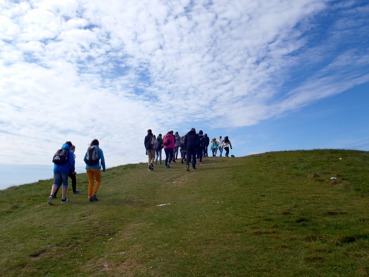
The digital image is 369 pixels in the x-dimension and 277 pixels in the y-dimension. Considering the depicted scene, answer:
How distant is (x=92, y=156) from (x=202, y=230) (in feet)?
25.1

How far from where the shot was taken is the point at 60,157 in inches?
667

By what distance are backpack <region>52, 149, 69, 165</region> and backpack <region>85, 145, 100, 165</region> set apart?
1.12 metres

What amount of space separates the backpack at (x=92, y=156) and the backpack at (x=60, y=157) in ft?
3.68

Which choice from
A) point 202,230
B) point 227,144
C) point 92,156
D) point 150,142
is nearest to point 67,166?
point 92,156

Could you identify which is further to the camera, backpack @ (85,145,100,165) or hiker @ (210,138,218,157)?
hiker @ (210,138,218,157)

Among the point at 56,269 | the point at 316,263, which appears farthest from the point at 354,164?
the point at 56,269

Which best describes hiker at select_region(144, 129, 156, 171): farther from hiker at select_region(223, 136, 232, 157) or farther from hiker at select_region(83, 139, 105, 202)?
hiker at select_region(223, 136, 232, 157)

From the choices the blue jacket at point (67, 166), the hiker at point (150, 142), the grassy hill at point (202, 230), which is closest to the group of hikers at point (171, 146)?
the hiker at point (150, 142)

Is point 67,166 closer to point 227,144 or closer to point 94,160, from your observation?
point 94,160

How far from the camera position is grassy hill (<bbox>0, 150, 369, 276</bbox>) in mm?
8797

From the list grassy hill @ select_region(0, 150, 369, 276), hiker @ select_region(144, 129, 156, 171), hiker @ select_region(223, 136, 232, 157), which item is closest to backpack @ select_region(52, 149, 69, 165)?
grassy hill @ select_region(0, 150, 369, 276)

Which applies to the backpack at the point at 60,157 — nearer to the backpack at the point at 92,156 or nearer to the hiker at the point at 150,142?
the backpack at the point at 92,156

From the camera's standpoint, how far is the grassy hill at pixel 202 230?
8.80 metres

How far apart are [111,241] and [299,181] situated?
12.3 metres
